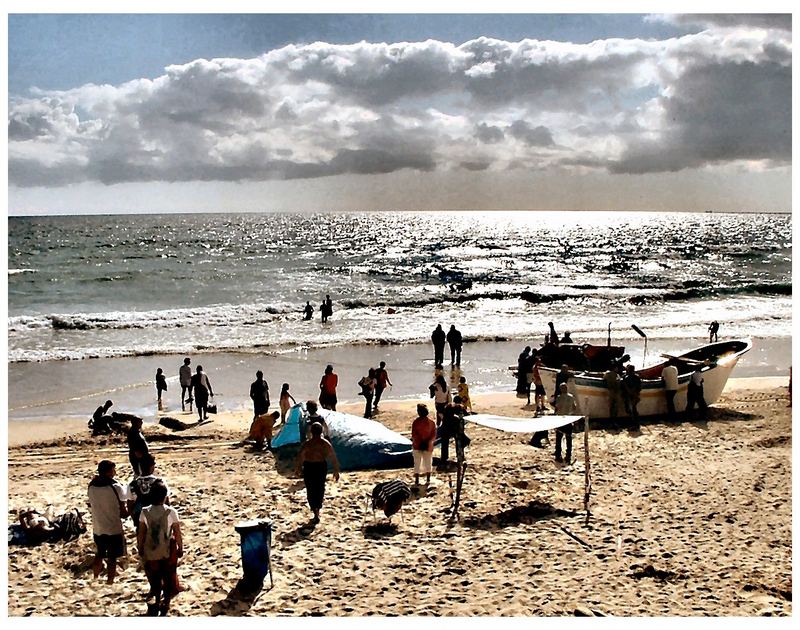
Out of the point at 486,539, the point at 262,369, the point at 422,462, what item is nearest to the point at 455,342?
the point at 262,369

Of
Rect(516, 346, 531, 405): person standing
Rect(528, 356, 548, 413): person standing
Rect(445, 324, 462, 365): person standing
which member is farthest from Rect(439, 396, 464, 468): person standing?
Rect(445, 324, 462, 365): person standing

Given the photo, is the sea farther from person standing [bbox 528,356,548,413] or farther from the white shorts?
the white shorts

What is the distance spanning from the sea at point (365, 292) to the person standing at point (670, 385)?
4.07m

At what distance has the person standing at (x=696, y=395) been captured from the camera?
13.6m

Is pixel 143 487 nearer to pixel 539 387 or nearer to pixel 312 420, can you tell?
pixel 312 420

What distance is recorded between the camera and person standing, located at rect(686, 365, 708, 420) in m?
13.6

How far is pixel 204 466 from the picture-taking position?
10.9 m

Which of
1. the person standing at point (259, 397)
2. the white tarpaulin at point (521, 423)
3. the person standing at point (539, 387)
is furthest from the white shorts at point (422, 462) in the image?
the person standing at point (539, 387)

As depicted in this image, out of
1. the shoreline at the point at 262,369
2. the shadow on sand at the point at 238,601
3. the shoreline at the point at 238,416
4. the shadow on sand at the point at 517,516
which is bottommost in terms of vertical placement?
the shadow on sand at the point at 238,601

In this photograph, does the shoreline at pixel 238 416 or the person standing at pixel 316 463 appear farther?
the shoreline at pixel 238 416

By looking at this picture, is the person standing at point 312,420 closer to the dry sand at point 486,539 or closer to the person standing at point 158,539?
the dry sand at point 486,539
